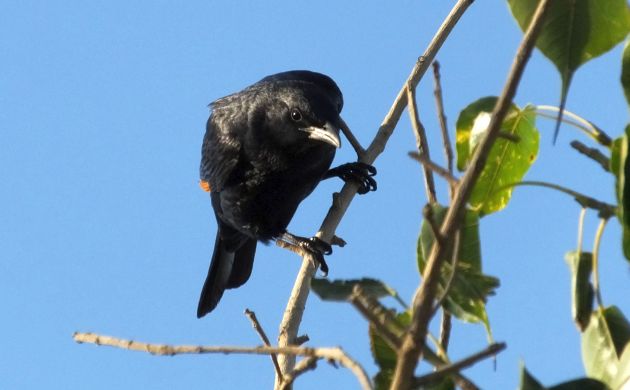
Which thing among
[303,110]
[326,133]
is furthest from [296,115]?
[326,133]

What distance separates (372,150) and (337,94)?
2426 mm

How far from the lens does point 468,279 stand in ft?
5.81

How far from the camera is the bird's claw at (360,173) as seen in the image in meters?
6.15

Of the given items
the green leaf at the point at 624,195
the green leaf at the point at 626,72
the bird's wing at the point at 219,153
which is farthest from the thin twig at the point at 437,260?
the bird's wing at the point at 219,153

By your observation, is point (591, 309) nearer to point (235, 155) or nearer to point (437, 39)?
point (437, 39)

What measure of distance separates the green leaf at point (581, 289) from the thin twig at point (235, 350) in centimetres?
48

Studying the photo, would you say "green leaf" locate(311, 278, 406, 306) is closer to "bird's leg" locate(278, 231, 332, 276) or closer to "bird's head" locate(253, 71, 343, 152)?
"bird's leg" locate(278, 231, 332, 276)

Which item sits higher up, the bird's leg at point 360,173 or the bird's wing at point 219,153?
the bird's wing at point 219,153

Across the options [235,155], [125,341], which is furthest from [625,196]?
[235,155]

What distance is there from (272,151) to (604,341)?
Result: 502 cm

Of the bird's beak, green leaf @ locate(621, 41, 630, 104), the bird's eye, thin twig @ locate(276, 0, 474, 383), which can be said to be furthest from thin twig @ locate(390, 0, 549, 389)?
the bird's eye

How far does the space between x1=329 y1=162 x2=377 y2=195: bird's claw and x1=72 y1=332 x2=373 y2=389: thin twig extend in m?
3.87

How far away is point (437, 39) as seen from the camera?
399 cm

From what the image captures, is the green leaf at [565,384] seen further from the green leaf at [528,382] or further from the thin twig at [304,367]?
the thin twig at [304,367]
